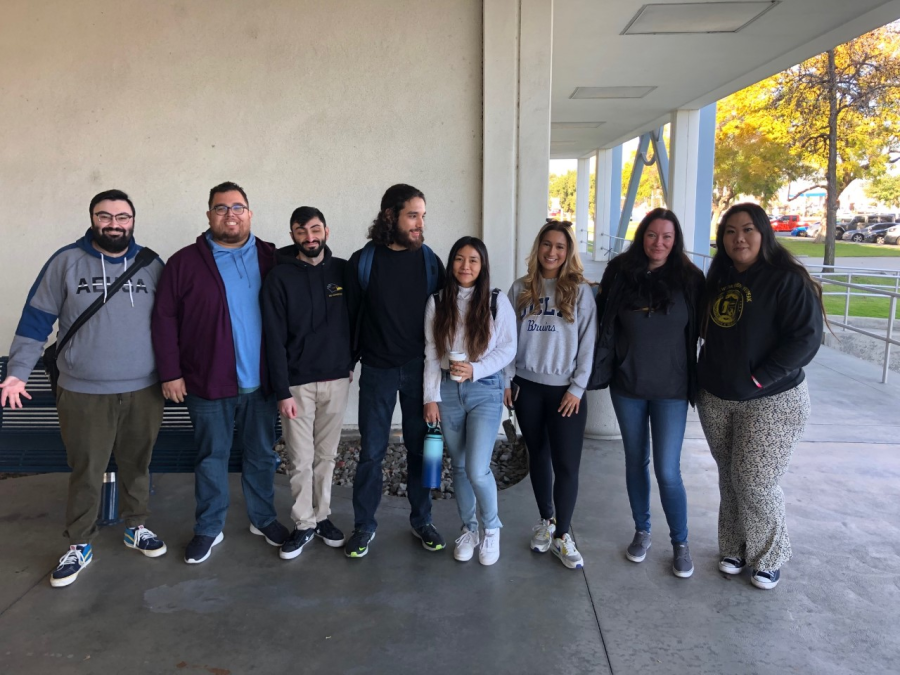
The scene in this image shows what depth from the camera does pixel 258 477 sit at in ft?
11.9

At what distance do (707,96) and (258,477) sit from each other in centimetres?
1135

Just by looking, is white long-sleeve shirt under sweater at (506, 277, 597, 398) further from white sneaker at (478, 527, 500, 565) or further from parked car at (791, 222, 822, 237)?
parked car at (791, 222, 822, 237)

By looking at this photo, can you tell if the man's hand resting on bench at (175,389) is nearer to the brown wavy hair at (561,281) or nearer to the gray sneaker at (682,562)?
the brown wavy hair at (561,281)

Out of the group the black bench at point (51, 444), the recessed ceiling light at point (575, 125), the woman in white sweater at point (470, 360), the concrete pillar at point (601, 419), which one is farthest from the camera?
the recessed ceiling light at point (575, 125)

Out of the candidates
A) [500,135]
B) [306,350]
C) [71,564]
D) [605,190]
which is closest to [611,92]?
[500,135]

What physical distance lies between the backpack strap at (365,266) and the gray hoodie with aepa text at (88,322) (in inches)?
42.1

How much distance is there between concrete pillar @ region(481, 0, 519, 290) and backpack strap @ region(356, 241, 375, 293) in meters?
1.79

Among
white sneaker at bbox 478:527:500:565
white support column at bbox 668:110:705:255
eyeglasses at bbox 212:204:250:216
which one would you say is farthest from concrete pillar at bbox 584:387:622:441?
white support column at bbox 668:110:705:255

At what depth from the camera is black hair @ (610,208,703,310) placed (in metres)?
3.19

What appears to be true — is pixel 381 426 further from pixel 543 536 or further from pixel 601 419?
pixel 601 419

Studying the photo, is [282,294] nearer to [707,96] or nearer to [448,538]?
[448,538]

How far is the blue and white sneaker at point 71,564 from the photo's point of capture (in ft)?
10.7

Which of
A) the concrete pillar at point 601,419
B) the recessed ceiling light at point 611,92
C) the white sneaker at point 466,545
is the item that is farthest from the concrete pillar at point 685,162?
the white sneaker at point 466,545

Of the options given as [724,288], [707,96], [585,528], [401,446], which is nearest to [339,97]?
[401,446]
